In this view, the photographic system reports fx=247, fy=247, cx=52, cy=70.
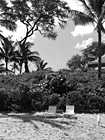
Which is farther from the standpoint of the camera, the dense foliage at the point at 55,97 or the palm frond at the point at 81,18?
the palm frond at the point at 81,18

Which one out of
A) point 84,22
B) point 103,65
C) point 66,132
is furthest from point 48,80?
point 103,65

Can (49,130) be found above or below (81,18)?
below

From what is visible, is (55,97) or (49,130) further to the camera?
(55,97)

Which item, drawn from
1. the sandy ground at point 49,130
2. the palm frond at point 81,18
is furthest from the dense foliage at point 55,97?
the palm frond at point 81,18

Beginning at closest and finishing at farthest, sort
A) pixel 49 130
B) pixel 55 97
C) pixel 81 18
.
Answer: pixel 49 130
pixel 55 97
pixel 81 18

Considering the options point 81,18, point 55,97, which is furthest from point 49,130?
point 81,18

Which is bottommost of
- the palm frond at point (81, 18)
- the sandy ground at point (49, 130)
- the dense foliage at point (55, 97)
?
the sandy ground at point (49, 130)

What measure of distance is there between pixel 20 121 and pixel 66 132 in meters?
2.02

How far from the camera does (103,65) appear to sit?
28.2 m

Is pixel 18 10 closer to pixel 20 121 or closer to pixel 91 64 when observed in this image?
pixel 91 64

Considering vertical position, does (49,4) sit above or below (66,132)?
above

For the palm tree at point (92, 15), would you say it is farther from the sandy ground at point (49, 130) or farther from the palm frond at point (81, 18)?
the sandy ground at point (49, 130)

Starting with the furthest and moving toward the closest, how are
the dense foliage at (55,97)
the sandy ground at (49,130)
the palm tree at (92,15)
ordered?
the palm tree at (92,15) → the dense foliage at (55,97) → the sandy ground at (49,130)

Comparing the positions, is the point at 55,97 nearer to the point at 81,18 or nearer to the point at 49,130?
the point at 49,130
